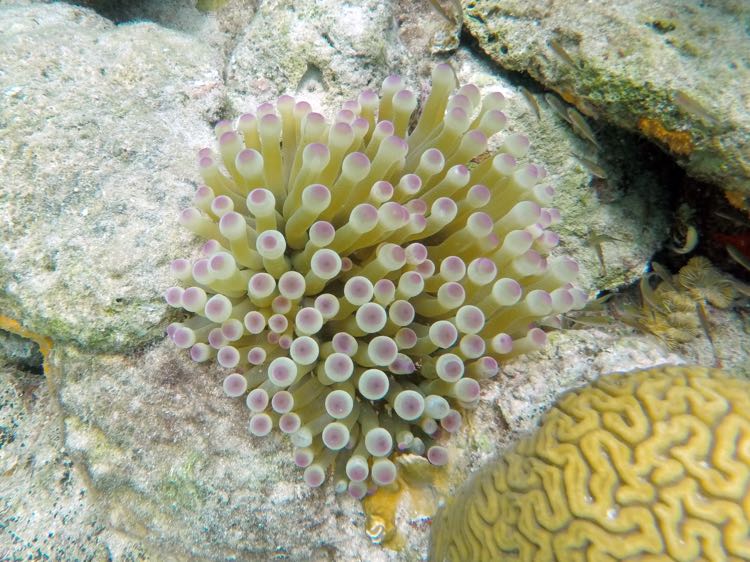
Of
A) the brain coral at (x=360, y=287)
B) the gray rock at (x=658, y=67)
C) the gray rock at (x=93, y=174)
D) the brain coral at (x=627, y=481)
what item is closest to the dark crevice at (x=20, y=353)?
the gray rock at (x=93, y=174)

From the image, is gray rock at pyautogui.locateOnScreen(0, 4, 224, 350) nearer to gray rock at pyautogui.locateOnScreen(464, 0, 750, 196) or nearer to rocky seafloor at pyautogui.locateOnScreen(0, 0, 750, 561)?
rocky seafloor at pyautogui.locateOnScreen(0, 0, 750, 561)

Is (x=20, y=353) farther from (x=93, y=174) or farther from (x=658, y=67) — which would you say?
(x=658, y=67)

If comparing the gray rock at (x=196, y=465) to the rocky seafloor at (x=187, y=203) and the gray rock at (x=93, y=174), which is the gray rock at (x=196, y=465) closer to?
the rocky seafloor at (x=187, y=203)

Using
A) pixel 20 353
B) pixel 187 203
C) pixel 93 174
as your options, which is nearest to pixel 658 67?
pixel 187 203

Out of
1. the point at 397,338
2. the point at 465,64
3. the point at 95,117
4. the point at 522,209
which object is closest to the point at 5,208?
the point at 95,117

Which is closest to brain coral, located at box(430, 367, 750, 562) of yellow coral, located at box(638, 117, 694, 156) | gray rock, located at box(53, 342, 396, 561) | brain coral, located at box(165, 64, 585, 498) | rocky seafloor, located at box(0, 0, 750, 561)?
rocky seafloor, located at box(0, 0, 750, 561)

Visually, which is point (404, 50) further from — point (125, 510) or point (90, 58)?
point (125, 510)
